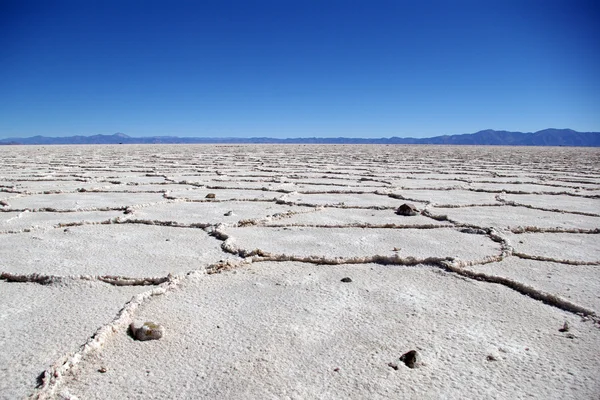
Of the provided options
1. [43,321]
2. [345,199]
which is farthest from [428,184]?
[43,321]

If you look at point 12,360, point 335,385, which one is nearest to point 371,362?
point 335,385

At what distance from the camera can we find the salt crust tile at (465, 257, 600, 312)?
4.67 ft

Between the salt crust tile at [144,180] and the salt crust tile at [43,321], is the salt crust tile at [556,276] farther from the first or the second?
the salt crust tile at [144,180]

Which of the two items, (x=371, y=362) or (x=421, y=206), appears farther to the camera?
(x=421, y=206)

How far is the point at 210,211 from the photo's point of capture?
2.94 m

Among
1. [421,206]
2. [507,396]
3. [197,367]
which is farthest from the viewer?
[421,206]

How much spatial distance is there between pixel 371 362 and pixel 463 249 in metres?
1.08

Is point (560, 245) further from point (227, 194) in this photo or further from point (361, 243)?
point (227, 194)

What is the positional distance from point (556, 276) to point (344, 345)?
3.06 feet

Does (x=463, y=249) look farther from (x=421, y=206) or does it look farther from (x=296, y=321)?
(x=421, y=206)

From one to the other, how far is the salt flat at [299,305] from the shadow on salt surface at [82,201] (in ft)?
1.07

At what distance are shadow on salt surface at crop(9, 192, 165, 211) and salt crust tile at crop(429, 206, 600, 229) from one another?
2059 mm

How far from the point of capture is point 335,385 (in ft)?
3.10

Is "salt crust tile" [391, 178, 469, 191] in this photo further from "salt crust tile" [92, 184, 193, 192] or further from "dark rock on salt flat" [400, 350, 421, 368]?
"dark rock on salt flat" [400, 350, 421, 368]
